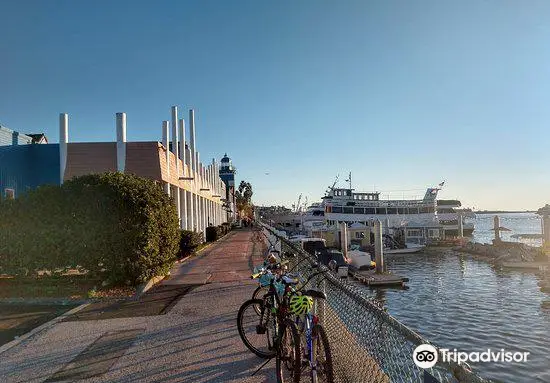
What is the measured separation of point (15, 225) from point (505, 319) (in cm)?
1984

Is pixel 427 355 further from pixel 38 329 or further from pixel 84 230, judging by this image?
pixel 84 230

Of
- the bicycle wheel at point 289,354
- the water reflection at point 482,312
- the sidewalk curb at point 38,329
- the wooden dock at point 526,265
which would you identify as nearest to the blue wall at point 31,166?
the sidewalk curb at point 38,329

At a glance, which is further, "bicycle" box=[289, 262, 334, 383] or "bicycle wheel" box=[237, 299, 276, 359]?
"bicycle wheel" box=[237, 299, 276, 359]

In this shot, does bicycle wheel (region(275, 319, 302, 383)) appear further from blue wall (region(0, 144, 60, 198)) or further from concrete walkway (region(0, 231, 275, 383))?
blue wall (region(0, 144, 60, 198))

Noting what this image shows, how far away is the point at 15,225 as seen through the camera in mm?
10438

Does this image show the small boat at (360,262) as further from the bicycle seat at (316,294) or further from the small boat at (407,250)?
the bicycle seat at (316,294)

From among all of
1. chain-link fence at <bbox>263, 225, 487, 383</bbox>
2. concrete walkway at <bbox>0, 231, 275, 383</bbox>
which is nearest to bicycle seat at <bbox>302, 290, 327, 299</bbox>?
chain-link fence at <bbox>263, 225, 487, 383</bbox>

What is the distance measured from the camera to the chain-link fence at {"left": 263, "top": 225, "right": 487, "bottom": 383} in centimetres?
275

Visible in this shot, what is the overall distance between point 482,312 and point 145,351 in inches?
766

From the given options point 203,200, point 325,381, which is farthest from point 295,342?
point 203,200

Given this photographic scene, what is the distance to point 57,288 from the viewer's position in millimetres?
10422

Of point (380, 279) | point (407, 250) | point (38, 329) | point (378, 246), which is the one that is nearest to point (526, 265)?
point (407, 250)

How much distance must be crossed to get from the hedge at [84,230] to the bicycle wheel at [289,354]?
6518mm

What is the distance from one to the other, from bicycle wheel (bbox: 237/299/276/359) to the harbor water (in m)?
9.79
